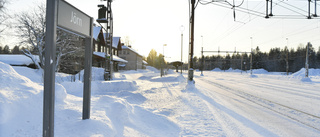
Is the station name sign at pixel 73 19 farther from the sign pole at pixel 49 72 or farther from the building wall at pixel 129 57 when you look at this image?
the building wall at pixel 129 57

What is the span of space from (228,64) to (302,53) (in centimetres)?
3974

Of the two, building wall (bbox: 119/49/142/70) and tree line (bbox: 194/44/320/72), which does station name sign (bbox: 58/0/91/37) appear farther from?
tree line (bbox: 194/44/320/72)

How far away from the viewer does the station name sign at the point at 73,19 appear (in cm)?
278

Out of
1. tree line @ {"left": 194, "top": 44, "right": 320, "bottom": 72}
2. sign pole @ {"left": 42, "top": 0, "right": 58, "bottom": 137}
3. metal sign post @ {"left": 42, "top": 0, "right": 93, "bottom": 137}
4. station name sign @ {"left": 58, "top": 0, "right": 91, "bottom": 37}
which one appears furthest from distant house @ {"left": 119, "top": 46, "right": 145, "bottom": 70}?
sign pole @ {"left": 42, "top": 0, "right": 58, "bottom": 137}

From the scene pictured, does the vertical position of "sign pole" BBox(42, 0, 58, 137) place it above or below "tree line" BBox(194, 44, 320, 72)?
below

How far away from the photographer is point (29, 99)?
3.79 m

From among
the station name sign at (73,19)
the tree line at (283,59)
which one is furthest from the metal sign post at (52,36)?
the tree line at (283,59)

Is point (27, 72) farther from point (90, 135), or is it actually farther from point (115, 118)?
point (90, 135)

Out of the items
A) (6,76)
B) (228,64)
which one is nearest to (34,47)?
(6,76)

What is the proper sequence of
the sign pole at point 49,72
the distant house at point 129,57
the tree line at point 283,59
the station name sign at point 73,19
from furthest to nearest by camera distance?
the tree line at point 283,59 < the distant house at point 129,57 < the station name sign at point 73,19 < the sign pole at point 49,72

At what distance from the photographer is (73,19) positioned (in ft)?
10.4

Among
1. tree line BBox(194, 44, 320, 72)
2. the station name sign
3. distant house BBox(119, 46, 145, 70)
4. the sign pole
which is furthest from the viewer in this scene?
tree line BBox(194, 44, 320, 72)

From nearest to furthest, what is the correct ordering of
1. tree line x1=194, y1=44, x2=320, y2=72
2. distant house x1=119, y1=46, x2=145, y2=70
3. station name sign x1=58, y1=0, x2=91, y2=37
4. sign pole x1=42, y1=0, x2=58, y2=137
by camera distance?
sign pole x1=42, y1=0, x2=58, y2=137, station name sign x1=58, y1=0, x2=91, y2=37, distant house x1=119, y1=46, x2=145, y2=70, tree line x1=194, y1=44, x2=320, y2=72

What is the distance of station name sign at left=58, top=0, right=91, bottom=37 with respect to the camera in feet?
9.12
